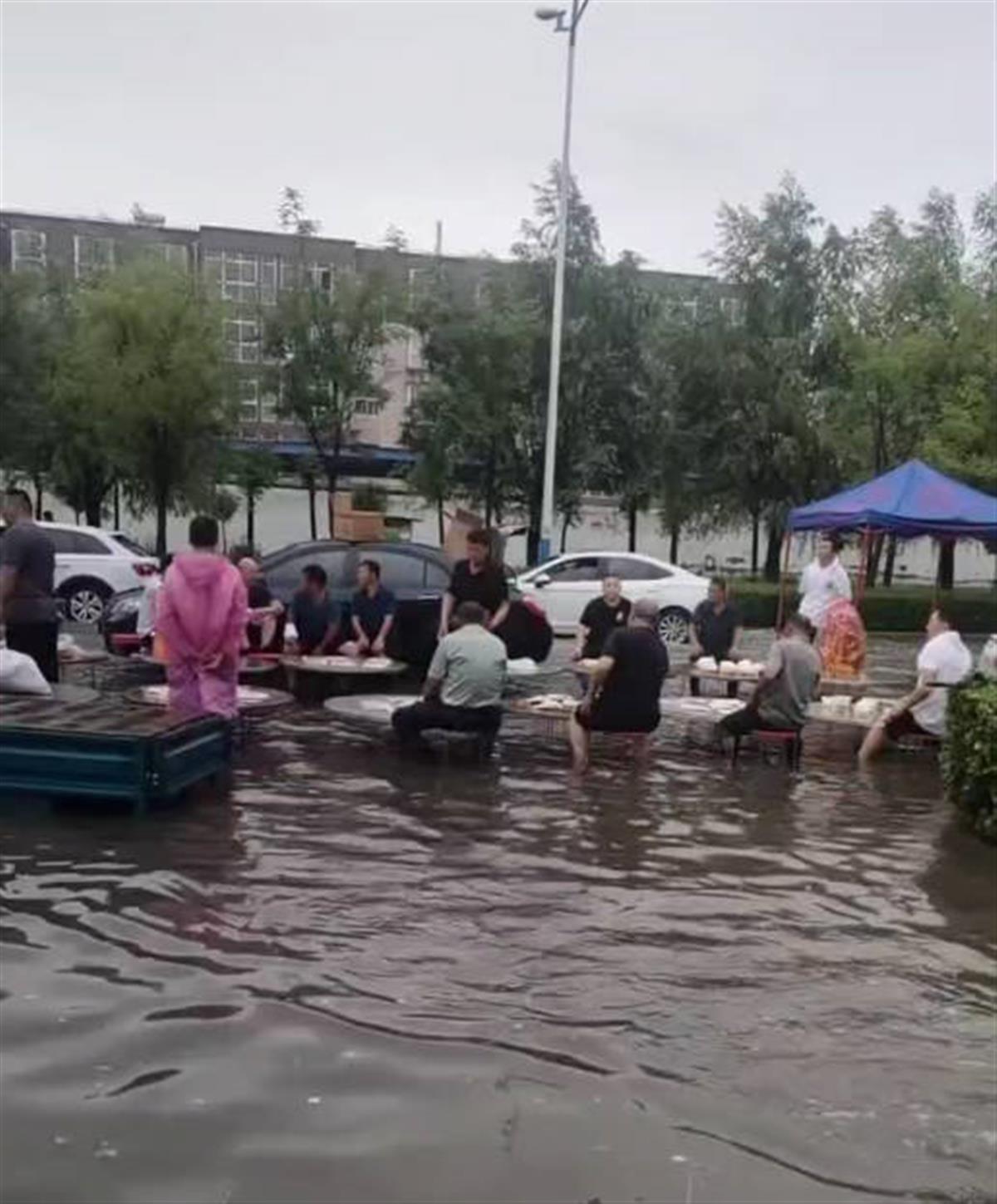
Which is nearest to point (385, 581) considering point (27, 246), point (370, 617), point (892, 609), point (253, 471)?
point (370, 617)

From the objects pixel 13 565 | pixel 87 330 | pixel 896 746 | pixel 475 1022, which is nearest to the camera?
pixel 475 1022

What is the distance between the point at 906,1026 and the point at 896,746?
20.4 ft

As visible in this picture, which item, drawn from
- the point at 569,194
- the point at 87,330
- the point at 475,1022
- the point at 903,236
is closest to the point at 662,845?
the point at 475,1022

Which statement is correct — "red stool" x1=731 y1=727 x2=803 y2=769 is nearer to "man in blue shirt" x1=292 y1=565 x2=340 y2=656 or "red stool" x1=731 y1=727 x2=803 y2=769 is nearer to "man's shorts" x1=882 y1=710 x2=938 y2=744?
"man's shorts" x1=882 y1=710 x2=938 y2=744

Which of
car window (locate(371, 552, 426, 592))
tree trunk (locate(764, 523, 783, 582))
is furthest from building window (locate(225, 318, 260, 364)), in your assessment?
car window (locate(371, 552, 426, 592))

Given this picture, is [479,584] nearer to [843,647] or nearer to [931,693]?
[931,693]

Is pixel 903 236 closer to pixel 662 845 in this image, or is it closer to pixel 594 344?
pixel 594 344

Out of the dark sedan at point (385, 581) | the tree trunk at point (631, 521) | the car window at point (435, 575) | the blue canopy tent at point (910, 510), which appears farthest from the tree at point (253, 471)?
the blue canopy tent at point (910, 510)

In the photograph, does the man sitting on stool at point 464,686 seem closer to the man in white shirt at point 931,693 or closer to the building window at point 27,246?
the man in white shirt at point 931,693

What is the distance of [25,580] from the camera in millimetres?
9344

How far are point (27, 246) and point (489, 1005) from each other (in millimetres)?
42925

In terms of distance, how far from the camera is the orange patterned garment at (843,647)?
13250 mm

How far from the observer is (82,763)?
24.8 feet

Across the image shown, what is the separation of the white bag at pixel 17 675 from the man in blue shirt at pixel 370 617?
412 cm
